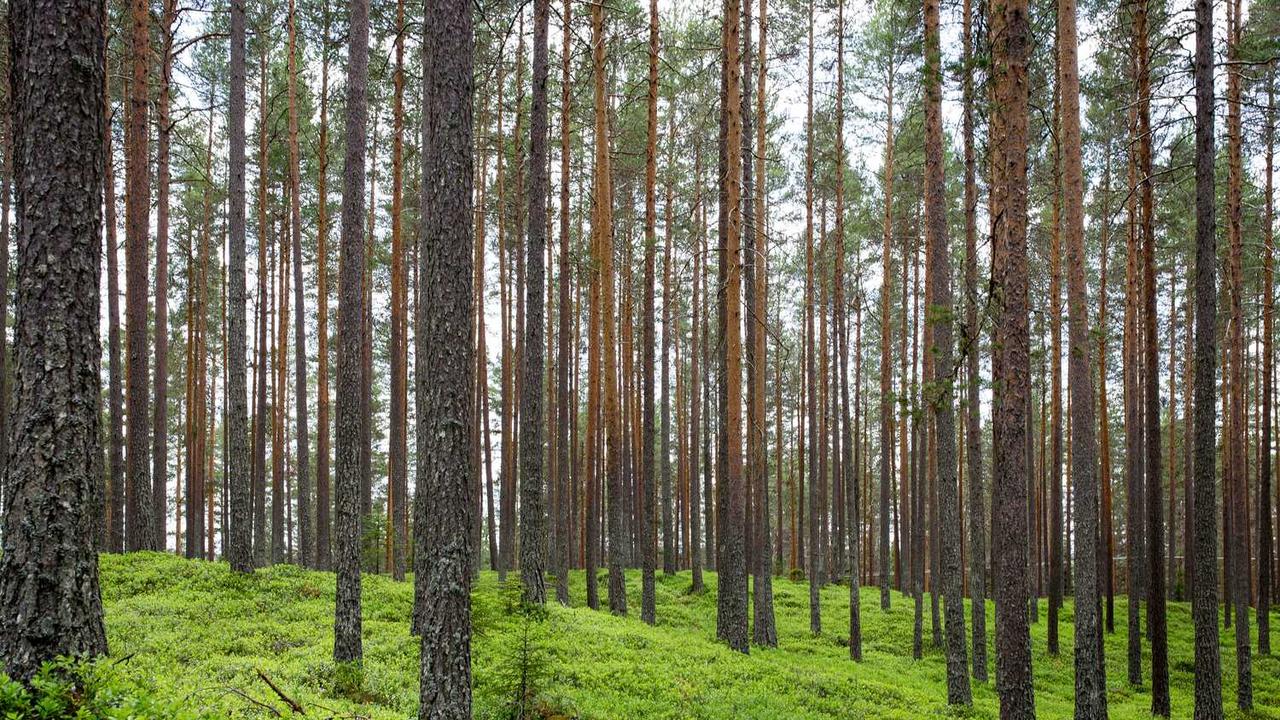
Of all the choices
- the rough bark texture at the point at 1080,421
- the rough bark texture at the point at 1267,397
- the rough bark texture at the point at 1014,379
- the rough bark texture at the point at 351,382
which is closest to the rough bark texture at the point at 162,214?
the rough bark texture at the point at 351,382

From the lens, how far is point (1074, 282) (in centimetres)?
1102

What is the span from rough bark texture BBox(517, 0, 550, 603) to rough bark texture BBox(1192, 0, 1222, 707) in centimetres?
1007

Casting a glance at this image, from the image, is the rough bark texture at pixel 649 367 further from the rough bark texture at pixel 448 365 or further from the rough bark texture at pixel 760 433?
the rough bark texture at pixel 448 365

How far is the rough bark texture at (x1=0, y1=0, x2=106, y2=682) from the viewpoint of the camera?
4.72 meters

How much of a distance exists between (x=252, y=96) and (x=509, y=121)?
7.79 m

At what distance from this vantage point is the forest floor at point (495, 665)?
7793mm

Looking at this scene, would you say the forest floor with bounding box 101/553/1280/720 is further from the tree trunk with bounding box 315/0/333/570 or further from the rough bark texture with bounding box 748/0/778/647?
the tree trunk with bounding box 315/0/333/570

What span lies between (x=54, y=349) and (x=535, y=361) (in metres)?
8.10

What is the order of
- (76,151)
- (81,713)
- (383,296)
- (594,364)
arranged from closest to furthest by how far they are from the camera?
(81,713) < (76,151) < (594,364) < (383,296)

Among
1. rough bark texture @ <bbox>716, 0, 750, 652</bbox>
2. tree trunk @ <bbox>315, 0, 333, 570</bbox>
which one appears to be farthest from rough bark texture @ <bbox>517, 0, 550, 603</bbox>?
tree trunk @ <bbox>315, 0, 333, 570</bbox>

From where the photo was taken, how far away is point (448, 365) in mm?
6465

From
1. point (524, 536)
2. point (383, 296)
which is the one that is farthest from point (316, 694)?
point (383, 296)

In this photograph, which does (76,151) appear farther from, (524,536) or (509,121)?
(509,121)

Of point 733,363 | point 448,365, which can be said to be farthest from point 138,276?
point 733,363
